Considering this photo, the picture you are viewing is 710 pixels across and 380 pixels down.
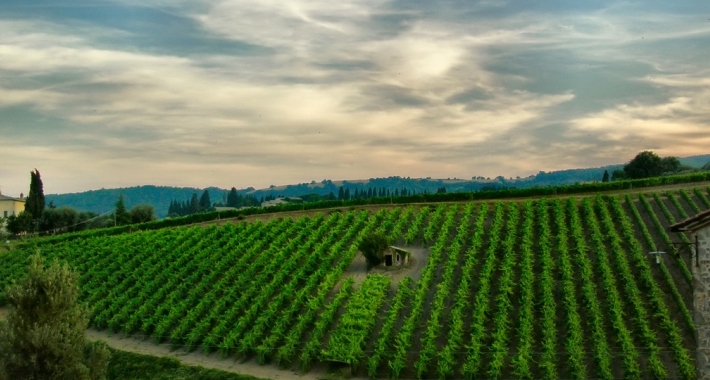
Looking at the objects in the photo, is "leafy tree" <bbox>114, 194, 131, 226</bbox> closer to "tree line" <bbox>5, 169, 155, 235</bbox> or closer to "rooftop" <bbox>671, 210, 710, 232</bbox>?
"tree line" <bbox>5, 169, 155, 235</bbox>

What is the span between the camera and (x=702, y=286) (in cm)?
1605

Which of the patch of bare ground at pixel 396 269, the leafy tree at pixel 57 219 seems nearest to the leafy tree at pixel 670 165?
the patch of bare ground at pixel 396 269

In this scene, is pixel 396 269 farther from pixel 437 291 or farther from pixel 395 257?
pixel 437 291

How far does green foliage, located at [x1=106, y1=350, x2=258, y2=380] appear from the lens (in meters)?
27.2

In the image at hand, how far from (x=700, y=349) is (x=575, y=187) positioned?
31.3m

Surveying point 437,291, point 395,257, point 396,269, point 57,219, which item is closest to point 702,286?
point 437,291

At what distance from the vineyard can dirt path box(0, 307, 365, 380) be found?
0.44 metres

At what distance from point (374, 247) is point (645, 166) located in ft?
183

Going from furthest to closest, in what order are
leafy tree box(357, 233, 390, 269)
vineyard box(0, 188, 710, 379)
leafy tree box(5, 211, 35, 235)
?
leafy tree box(5, 211, 35, 235) < leafy tree box(357, 233, 390, 269) < vineyard box(0, 188, 710, 379)

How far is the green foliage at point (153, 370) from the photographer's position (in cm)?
2722

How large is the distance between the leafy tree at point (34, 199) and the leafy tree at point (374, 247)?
52007mm

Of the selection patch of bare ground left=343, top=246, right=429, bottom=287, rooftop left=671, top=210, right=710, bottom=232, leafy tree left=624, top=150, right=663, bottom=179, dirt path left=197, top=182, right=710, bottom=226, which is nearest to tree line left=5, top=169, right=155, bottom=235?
dirt path left=197, top=182, right=710, bottom=226

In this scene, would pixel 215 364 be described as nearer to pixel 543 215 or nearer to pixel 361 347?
pixel 361 347

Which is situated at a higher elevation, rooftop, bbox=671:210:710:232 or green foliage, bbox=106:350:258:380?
rooftop, bbox=671:210:710:232
